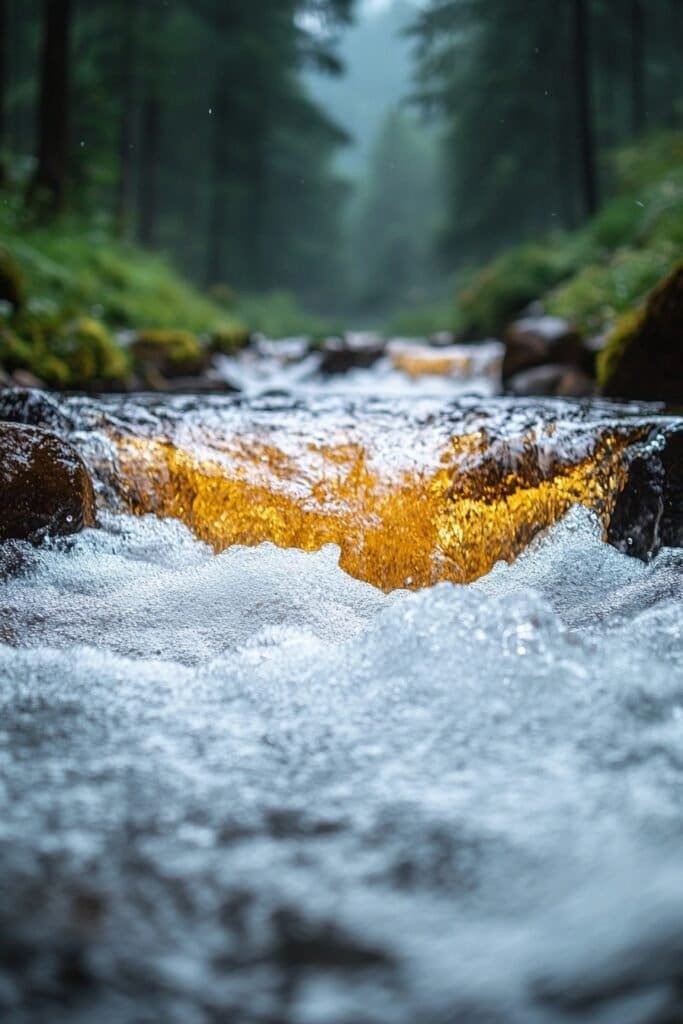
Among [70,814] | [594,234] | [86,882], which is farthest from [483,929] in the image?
[594,234]

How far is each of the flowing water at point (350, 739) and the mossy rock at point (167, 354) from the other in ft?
16.3

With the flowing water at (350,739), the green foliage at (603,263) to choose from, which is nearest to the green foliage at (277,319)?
the green foliage at (603,263)

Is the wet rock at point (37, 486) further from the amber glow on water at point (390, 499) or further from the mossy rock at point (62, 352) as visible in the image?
the mossy rock at point (62, 352)

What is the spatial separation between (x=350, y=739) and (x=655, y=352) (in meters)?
4.11

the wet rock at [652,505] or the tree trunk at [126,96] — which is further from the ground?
the tree trunk at [126,96]

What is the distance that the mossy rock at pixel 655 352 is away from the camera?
4742 mm

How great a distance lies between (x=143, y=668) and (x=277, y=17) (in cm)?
2203

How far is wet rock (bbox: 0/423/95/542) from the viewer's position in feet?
9.98

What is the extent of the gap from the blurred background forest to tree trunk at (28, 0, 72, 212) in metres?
0.03

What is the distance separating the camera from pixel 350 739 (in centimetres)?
181

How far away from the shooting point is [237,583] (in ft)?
9.80

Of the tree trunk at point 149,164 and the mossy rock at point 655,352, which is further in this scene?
the tree trunk at point 149,164

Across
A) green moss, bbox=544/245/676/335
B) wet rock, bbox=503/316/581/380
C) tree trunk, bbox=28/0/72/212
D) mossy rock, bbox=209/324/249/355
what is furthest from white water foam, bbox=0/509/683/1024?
tree trunk, bbox=28/0/72/212

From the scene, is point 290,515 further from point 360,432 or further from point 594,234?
point 594,234
